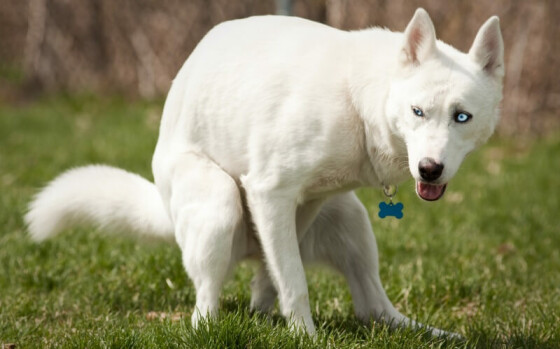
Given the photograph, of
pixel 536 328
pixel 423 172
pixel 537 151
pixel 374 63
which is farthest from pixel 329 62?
pixel 537 151

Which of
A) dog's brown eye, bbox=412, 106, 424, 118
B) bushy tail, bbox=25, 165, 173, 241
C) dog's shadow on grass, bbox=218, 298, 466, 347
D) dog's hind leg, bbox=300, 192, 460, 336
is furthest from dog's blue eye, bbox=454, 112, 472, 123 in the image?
bushy tail, bbox=25, 165, 173, 241

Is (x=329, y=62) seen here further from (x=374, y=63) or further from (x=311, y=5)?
(x=311, y=5)

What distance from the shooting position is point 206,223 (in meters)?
3.44

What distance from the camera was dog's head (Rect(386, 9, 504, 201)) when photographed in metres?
2.96

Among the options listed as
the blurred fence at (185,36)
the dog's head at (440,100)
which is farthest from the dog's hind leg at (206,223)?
the blurred fence at (185,36)

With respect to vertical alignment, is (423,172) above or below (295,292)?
above

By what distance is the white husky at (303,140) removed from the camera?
3.06m

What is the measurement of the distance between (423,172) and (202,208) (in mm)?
1037

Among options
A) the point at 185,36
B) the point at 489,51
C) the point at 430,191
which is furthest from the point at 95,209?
the point at 185,36

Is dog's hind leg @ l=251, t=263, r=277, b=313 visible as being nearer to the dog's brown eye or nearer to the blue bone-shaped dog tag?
the blue bone-shaped dog tag

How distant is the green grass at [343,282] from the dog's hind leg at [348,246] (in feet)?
0.58

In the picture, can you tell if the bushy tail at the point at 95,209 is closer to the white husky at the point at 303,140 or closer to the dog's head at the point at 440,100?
the white husky at the point at 303,140

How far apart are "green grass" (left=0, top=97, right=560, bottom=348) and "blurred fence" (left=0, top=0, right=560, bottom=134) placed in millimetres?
1424

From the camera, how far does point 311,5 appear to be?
964 cm
